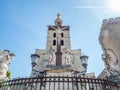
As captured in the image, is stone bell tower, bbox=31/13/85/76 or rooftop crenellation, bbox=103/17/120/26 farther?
stone bell tower, bbox=31/13/85/76

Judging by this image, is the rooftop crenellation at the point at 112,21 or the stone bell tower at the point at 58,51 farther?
the stone bell tower at the point at 58,51

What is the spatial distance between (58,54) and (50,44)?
4157mm

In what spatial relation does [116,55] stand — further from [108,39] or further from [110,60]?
[108,39]

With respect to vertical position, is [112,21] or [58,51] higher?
[58,51]

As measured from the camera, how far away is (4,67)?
769 centimetres

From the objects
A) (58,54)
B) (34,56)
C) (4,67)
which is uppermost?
(58,54)

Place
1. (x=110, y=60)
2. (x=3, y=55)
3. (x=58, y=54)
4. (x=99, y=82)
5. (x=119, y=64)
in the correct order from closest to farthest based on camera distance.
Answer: (x=99, y=82) → (x=119, y=64) → (x=110, y=60) → (x=3, y=55) → (x=58, y=54)

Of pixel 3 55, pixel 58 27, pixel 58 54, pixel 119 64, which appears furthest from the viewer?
pixel 58 27

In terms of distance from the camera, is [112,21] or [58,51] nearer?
[112,21]

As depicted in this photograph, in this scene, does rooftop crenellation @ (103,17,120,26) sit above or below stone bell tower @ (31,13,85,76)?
below

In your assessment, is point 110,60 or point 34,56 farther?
point 34,56

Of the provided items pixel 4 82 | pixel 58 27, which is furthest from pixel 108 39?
pixel 58 27

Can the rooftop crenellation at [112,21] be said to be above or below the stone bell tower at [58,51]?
below

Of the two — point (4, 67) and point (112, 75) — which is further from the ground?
point (4, 67)
